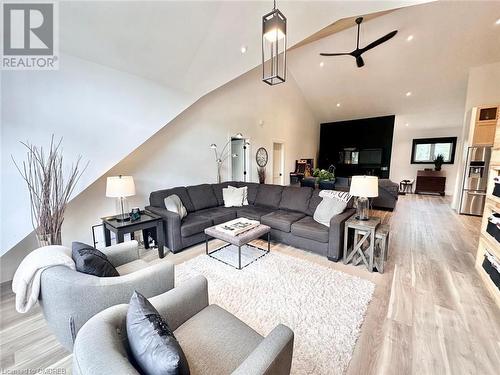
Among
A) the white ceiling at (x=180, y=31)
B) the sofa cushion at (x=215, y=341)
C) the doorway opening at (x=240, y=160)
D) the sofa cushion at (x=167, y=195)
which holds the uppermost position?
the white ceiling at (x=180, y=31)

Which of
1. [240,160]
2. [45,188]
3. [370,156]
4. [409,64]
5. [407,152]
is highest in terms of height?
[409,64]

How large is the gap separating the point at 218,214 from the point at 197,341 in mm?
2643

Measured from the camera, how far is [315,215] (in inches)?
135

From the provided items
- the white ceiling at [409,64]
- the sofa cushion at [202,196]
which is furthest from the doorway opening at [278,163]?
the sofa cushion at [202,196]

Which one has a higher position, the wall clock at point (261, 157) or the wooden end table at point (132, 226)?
the wall clock at point (261, 157)

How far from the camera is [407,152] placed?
8.55 metres

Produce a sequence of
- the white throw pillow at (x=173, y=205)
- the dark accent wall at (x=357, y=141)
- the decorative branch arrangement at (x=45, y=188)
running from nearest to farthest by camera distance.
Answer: the decorative branch arrangement at (x=45, y=188) < the white throw pillow at (x=173, y=205) < the dark accent wall at (x=357, y=141)

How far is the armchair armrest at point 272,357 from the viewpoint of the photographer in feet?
2.76

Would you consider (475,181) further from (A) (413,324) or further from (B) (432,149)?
(A) (413,324)

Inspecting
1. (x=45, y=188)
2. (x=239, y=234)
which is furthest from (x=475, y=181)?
→ (x=45, y=188)

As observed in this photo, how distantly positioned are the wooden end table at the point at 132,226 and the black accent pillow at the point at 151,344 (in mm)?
1992

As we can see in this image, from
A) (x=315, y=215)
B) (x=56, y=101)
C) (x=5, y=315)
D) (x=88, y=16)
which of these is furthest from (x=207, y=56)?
(x=5, y=315)

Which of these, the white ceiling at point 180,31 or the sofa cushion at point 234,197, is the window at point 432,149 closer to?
the white ceiling at point 180,31

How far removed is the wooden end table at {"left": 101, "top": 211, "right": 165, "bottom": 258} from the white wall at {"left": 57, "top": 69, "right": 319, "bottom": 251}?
1.79 ft
